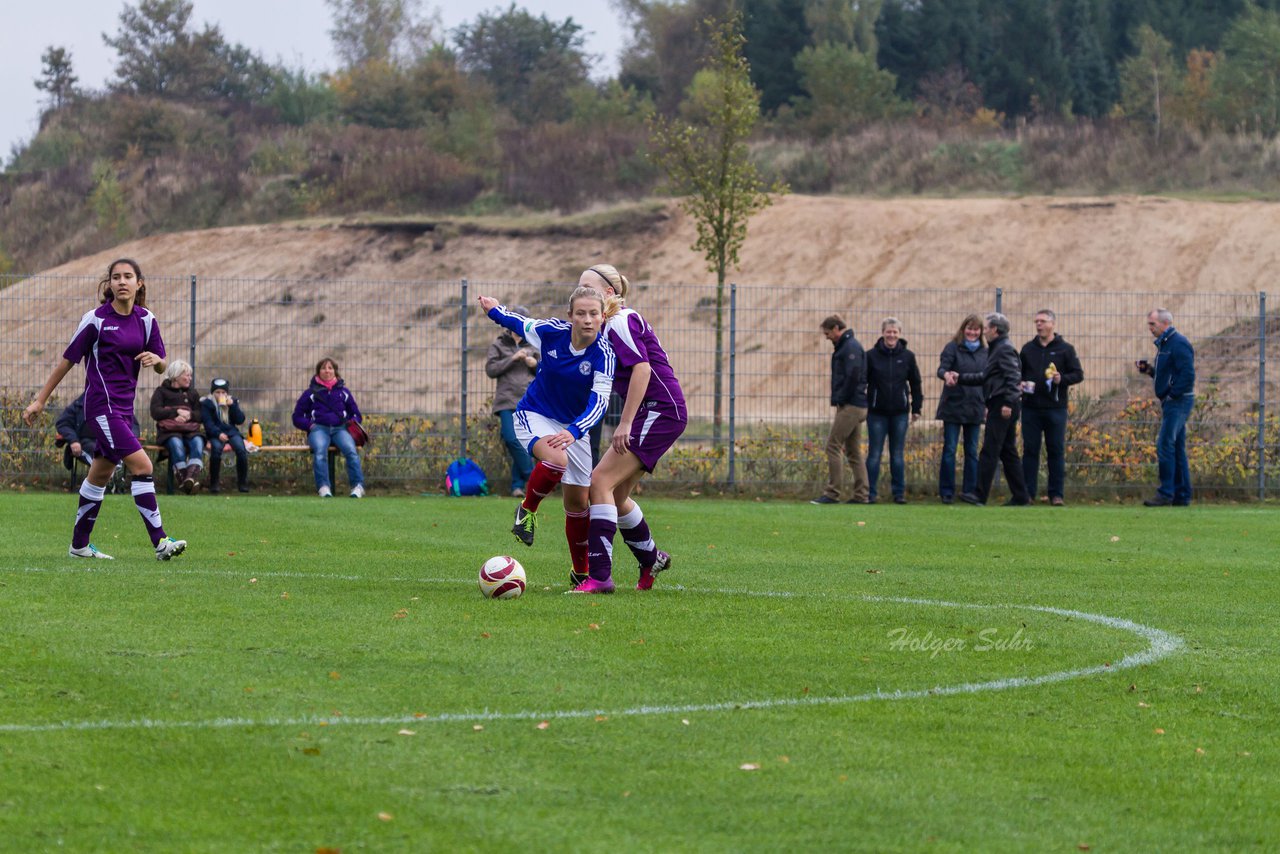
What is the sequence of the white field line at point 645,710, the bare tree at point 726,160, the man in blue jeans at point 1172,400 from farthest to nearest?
the bare tree at point 726,160 < the man in blue jeans at point 1172,400 < the white field line at point 645,710

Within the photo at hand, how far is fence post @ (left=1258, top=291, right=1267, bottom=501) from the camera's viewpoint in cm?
2047

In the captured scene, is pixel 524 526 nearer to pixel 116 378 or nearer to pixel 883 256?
pixel 116 378

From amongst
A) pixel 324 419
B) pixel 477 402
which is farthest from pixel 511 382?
pixel 324 419

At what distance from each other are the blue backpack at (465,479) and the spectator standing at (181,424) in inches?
112

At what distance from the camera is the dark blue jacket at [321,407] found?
1883 cm

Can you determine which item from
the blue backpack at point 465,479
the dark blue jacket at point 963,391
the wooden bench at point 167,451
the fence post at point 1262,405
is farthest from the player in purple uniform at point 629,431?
the fence post at point 1262,405

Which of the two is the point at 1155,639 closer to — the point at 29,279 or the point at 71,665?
the point at 71,665

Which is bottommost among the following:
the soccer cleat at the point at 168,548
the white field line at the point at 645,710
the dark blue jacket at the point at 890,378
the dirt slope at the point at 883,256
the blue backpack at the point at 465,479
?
the blue backpack at the point at 465,479

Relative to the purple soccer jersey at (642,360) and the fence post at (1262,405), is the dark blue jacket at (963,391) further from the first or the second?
the purple soccer jersey at (642,360)

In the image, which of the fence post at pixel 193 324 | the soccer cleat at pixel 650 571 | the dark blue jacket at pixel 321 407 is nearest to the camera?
the soccer cleat at pixel 650 571

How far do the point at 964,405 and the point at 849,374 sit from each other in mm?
1420

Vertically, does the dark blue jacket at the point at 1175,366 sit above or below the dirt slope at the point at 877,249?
below

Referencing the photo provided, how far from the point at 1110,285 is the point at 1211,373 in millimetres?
18613

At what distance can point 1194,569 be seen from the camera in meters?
11.2
